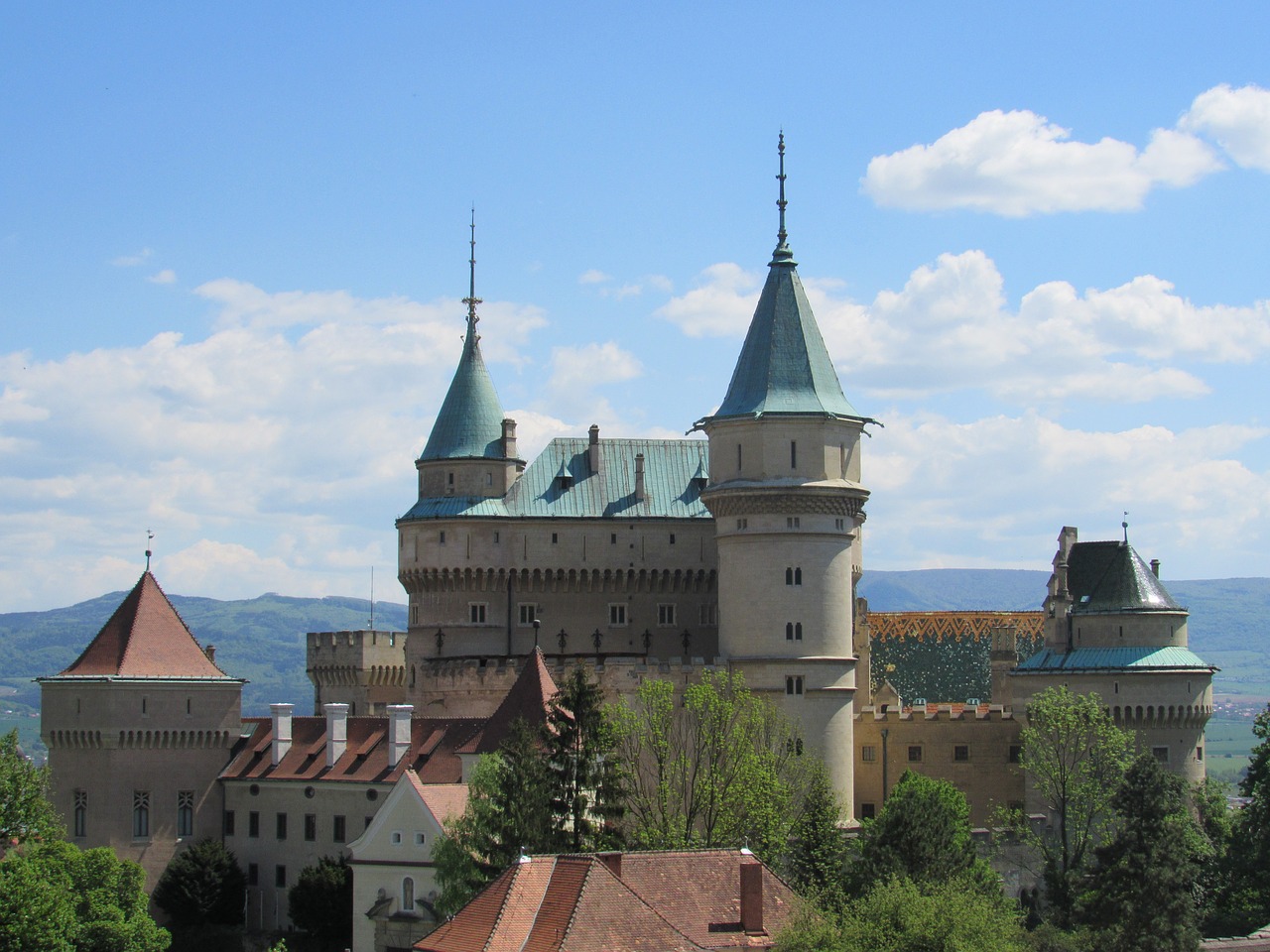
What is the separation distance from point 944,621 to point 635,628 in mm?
64235

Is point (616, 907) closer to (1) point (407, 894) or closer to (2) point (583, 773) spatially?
(2) point (583, 773)

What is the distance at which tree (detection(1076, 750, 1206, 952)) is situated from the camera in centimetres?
6588

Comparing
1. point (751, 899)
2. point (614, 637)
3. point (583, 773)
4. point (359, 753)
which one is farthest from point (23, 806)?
point (751, 899)

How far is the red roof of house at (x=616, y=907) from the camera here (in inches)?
2098

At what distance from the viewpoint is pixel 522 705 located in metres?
74.1

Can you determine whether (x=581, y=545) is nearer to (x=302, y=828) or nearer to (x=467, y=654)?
(x=467, y=654)

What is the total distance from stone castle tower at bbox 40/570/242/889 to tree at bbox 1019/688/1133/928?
32996 millimetres

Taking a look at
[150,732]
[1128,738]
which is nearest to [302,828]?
[150,732]

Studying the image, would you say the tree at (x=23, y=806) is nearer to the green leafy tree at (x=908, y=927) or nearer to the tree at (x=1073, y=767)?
the green leafy tree at (x=908, y=927)

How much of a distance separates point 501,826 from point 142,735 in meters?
25.0

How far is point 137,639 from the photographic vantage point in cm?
8481

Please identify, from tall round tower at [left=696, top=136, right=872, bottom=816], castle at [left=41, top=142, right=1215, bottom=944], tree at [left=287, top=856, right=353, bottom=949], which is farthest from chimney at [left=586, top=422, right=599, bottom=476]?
tree at [left=287, top=856, right=353, bottom=949]

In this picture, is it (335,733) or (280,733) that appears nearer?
(335,733)

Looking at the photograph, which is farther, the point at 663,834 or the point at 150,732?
the point at 150,732
